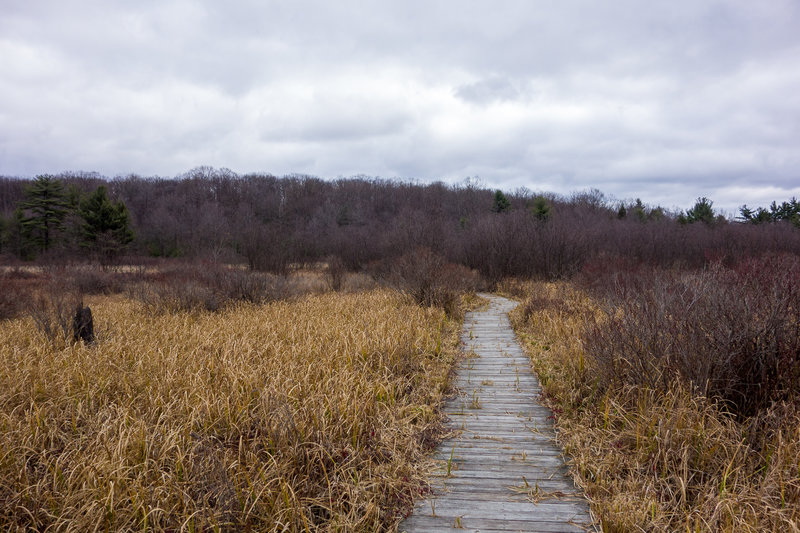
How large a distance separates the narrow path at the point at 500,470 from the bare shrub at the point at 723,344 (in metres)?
1.23

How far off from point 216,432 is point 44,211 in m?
48.4

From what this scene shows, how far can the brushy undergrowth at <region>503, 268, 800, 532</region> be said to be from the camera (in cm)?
291

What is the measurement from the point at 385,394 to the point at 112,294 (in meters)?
18.4

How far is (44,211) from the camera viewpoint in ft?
128

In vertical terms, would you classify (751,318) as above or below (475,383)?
above

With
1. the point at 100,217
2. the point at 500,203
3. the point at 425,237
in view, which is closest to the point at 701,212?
the point at 500,203

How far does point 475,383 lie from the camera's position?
6223 mm

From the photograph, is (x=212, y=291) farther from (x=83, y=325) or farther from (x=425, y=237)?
(x=425, y=237)

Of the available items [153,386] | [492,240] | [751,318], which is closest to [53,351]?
[153,386]

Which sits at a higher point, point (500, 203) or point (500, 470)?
point (500, 203)

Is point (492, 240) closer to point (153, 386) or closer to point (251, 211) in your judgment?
point (153, 386)

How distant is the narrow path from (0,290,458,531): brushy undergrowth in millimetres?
237

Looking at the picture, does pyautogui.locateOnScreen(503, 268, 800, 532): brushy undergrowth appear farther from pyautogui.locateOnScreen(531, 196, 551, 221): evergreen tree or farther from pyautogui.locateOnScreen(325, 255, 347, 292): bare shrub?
pyautogui.locateOnScreen(531, 196, 551, 221): evergreen tree

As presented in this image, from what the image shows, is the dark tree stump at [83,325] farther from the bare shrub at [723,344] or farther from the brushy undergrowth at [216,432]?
the bare shrub at [723,344]
